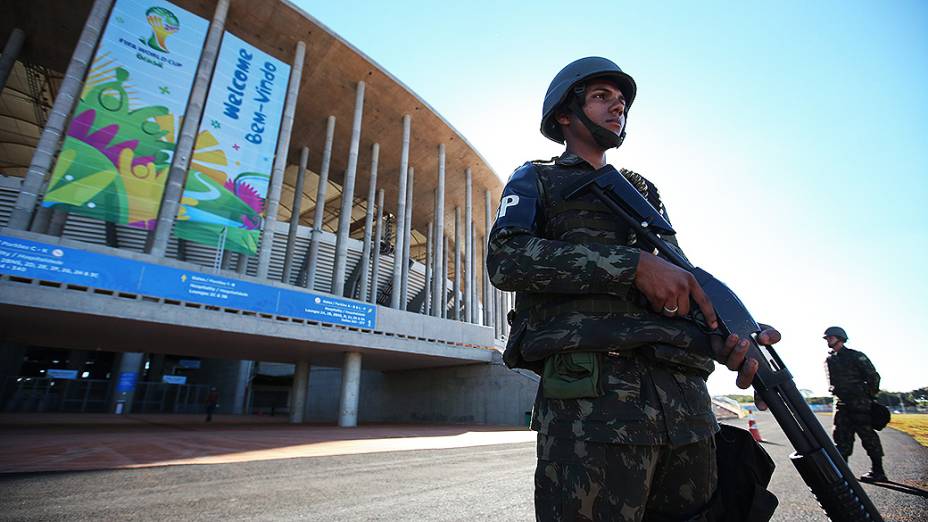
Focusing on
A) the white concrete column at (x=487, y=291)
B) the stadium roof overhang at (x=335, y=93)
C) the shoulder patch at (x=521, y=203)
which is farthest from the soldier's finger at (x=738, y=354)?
the white concrete column at (x=487, y=291)

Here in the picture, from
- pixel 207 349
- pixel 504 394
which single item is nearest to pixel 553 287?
pixel 504 394

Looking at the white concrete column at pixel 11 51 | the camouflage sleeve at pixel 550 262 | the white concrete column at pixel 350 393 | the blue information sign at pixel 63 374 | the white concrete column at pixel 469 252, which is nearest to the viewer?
the camouflage sleeve at pixel 550 262

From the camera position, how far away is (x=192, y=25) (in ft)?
51.6

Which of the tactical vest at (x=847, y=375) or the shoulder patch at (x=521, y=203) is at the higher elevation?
the shoulder patch at (x=521, y=203)

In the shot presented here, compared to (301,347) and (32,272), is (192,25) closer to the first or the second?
(32,272)

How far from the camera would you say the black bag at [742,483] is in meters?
1.08

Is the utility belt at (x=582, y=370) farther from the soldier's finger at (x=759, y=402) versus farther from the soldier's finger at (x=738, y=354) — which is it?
the soldier's finger at (x=759, y=402)

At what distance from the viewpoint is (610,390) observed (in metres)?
1.11

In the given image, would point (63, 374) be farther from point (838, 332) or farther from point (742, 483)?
point (838, 332)

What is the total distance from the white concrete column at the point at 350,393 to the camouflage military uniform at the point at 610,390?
16019 millimetres

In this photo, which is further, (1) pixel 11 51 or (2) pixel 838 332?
(1) pixel 11 51

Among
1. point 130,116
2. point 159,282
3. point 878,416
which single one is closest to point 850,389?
point 878,416

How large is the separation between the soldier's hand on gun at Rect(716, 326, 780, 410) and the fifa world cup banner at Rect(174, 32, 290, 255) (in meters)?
15.6

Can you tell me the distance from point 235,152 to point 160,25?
200 inches
